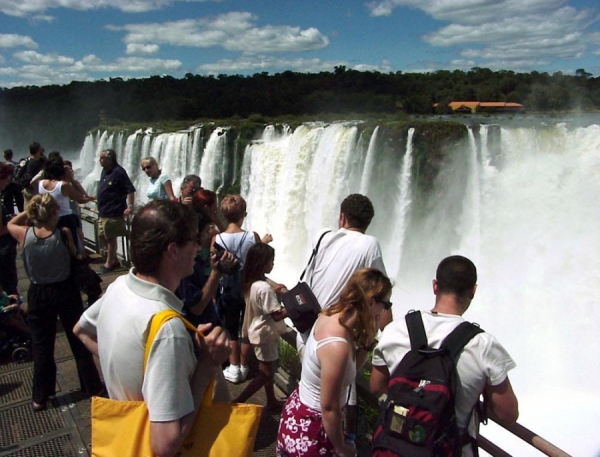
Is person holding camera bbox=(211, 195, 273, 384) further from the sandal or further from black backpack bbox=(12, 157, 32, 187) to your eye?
black backpack bbox=(12, 157, 32, 187)

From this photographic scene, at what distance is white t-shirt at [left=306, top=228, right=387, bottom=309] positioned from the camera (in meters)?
2.85

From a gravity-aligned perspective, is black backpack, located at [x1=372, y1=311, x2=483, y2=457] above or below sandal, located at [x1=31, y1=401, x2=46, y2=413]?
above

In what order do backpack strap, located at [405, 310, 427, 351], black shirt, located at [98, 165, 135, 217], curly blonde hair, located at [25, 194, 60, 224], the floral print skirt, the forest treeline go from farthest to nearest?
the forest treeline < black shirt, located at [98, 165, 135, 217] < curly blonde hair, located at [25, 194, 60, 224] < the floral print skirt < backpack strap, located at [405, 310, 427, 351]

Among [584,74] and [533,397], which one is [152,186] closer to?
[533,397]

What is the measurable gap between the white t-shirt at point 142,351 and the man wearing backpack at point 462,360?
32.0 inches

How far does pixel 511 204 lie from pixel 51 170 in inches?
480

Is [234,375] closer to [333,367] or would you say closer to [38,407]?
[38,407]

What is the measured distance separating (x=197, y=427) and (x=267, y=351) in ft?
6.13

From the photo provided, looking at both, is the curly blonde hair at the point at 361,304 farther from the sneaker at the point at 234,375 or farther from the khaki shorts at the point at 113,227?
the khaki shorts at the point at 113,227

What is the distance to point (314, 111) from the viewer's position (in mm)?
49781

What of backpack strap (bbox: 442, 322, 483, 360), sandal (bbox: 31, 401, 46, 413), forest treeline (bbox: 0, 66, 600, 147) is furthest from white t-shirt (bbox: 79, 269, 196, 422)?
forest treeline (bbox: 0, 66, 600, 147)

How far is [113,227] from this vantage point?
6.48m

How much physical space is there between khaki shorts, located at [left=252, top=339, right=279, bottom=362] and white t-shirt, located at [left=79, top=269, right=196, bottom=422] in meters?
1.77

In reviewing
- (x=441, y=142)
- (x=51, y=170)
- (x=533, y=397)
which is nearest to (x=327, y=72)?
(x=441, y=142)
